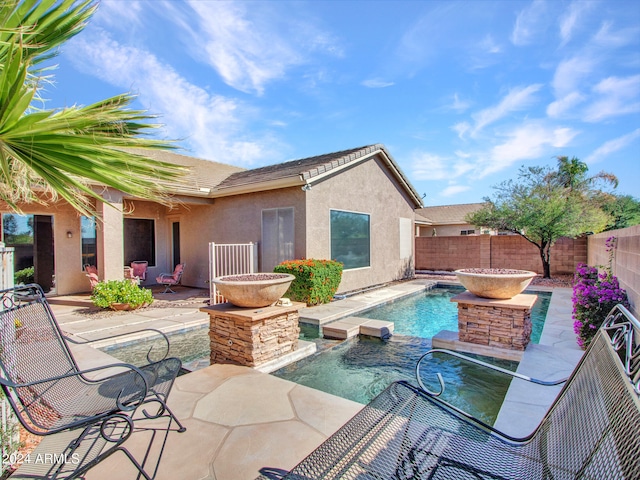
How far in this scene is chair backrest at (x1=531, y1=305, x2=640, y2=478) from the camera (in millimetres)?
1257

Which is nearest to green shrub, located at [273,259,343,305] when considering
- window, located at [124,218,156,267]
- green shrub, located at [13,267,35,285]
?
window, located at [124,218,156,267]

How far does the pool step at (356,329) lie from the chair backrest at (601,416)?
4.46 meters

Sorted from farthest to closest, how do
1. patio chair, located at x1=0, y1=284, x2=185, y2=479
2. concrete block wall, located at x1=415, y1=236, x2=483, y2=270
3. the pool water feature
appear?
concrete block wall, located at x1=415, y1=236, x2=483, y2=270, the pool water feature, patio chair, located at x1=0, y1=284, x2=185, y2=479

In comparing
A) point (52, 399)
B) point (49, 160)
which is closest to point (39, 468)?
point (52, 399)

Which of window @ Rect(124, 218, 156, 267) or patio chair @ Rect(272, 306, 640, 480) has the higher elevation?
Answer: window @ Rect(124, 218, 156, 267)

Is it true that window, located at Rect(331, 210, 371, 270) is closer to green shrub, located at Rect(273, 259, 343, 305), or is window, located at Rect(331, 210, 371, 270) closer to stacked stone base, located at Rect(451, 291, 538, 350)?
green shrub, located at Rect(273, 259, 343, 305)

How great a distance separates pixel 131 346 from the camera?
6.20m

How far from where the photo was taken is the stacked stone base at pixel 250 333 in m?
4.65

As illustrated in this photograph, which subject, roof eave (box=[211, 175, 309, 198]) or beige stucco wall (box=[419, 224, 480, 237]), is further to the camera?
beige stucco wall (box=[419, 224, 480, 237])

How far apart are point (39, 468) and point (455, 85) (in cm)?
1370

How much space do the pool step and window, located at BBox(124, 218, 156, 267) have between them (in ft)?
31.6

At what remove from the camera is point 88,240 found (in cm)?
1165

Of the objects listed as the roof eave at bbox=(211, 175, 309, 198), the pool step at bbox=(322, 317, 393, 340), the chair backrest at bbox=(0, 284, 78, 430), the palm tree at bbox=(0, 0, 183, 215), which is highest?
the roof eave at bbox=(211, 175, 309, 198)

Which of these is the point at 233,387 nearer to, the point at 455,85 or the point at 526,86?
the point at 455,85
